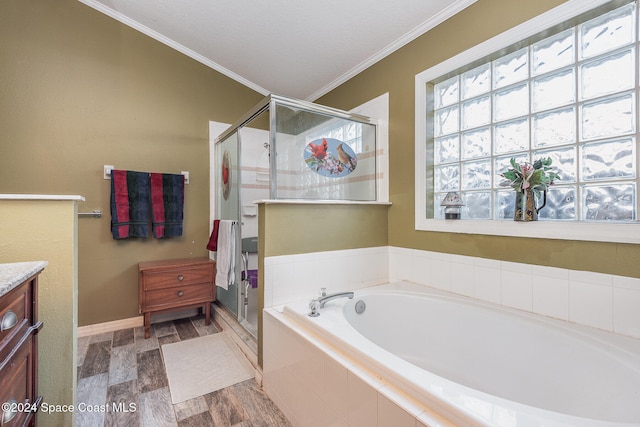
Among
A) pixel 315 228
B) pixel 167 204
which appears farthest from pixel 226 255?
pixel 315 228

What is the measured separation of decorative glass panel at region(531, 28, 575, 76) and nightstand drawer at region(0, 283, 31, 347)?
2.52 meters

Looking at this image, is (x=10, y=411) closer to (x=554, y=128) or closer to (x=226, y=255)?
(x=226, y=255)

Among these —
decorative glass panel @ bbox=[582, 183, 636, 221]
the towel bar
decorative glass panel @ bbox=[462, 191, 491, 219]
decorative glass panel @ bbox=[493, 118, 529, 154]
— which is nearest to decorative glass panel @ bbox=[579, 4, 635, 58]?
decorative glass panel @ bbox=[493, 118, 529, 154]

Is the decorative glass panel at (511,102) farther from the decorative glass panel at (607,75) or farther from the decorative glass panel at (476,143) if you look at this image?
the decorative glass panel at (607,75)

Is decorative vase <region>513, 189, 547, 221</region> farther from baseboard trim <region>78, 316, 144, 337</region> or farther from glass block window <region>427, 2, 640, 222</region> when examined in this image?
baseboard trim <region>78, 316, 144, 337</region>

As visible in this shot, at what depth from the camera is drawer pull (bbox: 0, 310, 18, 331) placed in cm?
81

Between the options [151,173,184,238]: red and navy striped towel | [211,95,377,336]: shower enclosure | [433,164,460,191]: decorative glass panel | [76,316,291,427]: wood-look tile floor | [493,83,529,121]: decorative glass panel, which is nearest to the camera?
[76,316,291,427]: wood-look tile floor

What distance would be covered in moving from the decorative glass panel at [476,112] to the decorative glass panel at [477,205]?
46 cm

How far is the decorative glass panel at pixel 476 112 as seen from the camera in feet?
6.19

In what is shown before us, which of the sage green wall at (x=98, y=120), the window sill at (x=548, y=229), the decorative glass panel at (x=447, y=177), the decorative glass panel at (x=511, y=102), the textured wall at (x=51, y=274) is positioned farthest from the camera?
the sage green wall at (x=98, y=120)

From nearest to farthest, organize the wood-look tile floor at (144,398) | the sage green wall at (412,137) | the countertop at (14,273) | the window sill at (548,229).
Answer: the countertop at (14,273) < the window sill at (548,229) < the sage green wall at (412,137) < the wood-look tile floor at (144,398)

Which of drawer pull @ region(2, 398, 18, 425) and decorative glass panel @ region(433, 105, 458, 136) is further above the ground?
decorative glass panel @ region(433, 105, 458, 136)

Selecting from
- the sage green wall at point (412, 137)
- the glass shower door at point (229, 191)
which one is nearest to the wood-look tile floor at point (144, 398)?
the glass shower door at point (229, 191)

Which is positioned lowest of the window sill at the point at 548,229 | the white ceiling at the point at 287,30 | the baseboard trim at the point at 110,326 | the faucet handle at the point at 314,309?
the baseboard trim at the point at 110,326
